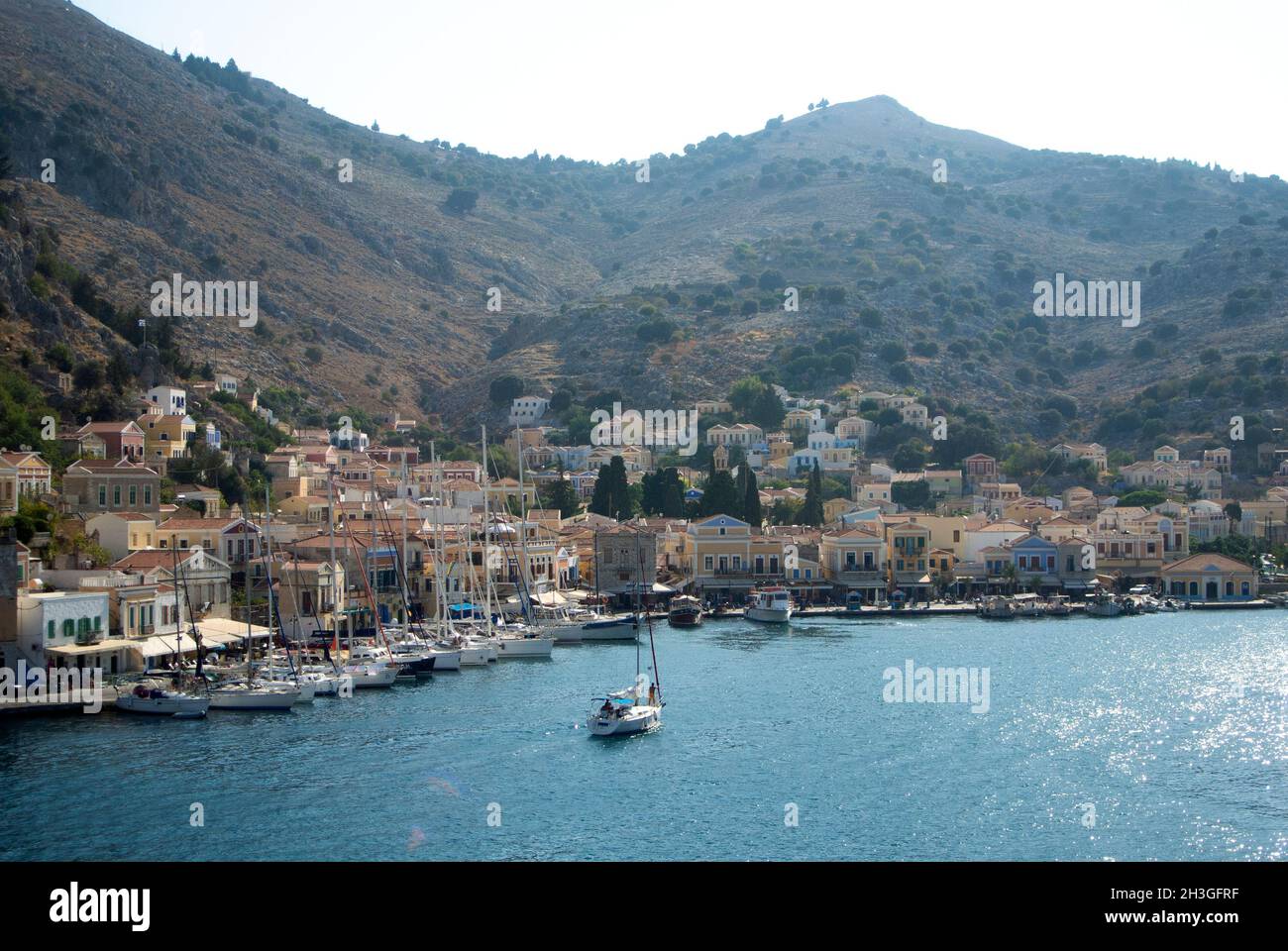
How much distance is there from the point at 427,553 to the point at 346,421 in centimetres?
3556

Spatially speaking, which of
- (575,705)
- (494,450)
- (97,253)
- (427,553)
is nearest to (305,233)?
(97,253)

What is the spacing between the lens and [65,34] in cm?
12638

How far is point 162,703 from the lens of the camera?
3172cm

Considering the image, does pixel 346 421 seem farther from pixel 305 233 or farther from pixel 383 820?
pixel 383 820

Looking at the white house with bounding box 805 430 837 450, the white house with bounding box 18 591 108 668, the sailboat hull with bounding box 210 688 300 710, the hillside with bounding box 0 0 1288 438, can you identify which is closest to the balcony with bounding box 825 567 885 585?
the white house with bounding box 805 430 837 450

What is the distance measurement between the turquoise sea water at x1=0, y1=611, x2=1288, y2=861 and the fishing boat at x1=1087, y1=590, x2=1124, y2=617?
1655cm

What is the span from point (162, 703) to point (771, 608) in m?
28.2

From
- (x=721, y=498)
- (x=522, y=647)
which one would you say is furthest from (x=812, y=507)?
(x=522, y=647)

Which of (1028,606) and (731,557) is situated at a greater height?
(731,557)

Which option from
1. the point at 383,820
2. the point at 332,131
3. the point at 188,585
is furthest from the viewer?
the point at 332,131

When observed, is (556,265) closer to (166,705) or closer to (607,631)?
(607,631)

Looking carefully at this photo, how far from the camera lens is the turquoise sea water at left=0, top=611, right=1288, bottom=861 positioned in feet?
72.3

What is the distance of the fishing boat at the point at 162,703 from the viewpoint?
104ft

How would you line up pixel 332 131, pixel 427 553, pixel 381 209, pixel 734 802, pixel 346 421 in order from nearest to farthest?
pixel 734 802, pixel 427 553, pixel 346 421, pixel 381 209, pixel 332 131
